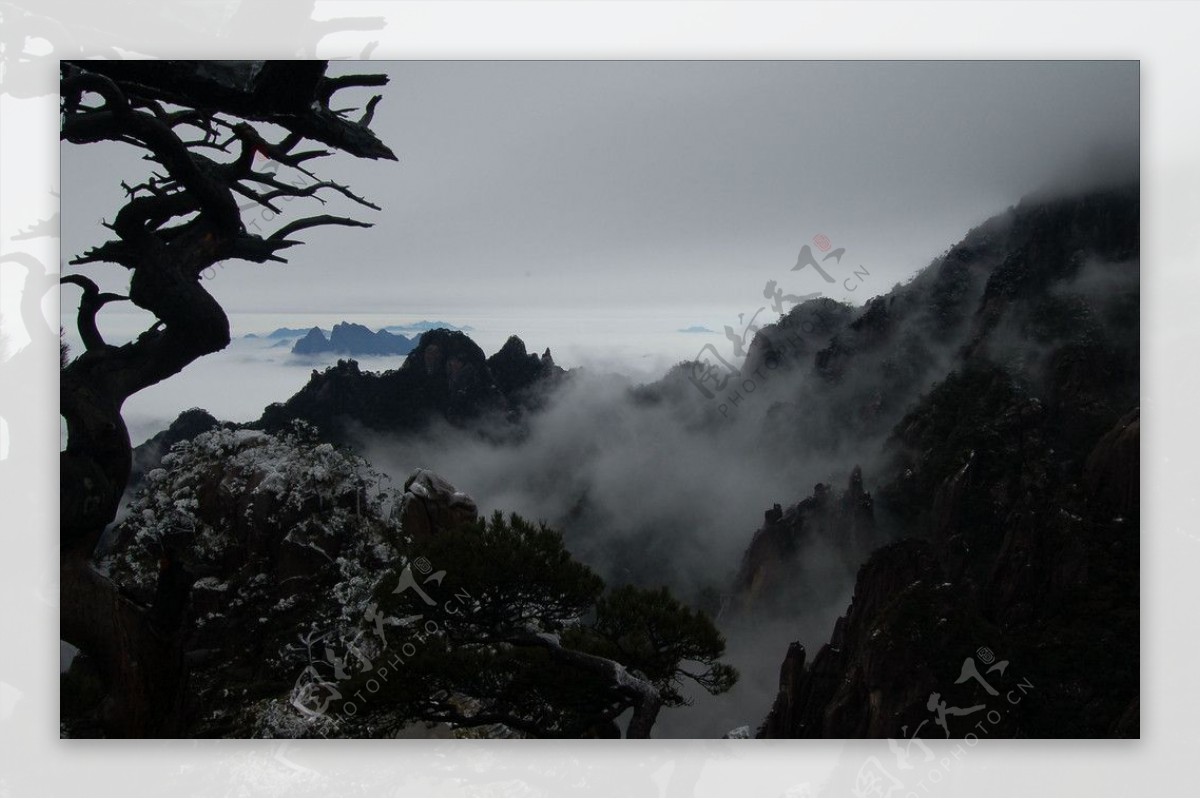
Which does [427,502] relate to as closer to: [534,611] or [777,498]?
[534,611]

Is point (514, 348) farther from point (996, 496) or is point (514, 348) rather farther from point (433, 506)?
point (996, 496)

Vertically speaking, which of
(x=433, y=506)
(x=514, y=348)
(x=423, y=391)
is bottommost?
(x=433, y=506)

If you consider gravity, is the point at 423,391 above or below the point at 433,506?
above

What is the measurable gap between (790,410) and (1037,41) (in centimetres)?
188

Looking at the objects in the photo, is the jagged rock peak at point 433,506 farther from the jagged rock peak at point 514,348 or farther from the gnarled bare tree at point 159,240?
the gnarled bare tree at point 159,240

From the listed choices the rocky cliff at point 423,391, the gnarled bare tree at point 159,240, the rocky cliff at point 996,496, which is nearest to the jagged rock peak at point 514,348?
the rocky cliff at point 423,391

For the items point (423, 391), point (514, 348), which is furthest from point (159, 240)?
point (514, 348)

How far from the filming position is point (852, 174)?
365cm

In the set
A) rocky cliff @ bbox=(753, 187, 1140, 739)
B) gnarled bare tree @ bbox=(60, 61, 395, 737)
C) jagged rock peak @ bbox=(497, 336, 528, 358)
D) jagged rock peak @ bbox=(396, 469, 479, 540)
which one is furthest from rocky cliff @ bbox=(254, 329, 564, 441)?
rocky cliff @ bbox=(753, 187, 1140, 739)

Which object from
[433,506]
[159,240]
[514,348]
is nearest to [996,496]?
[514,348]

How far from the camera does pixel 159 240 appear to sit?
3.69 meters

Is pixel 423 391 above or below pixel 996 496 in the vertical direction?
above

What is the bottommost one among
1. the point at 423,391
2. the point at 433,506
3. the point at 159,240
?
the point at 433,506

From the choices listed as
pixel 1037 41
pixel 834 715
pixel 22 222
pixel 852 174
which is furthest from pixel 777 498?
pixel 22 222
